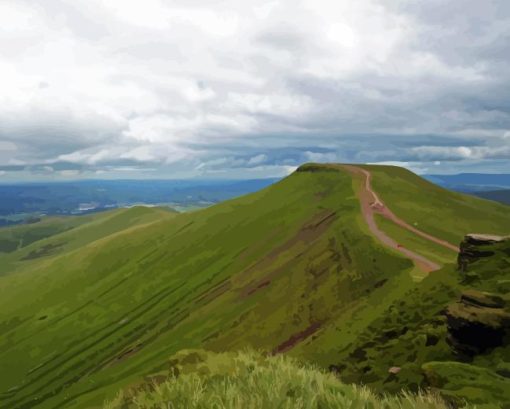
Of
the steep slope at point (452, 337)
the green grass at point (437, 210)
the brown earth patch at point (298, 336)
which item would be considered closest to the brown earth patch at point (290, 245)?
the green grass at point (437, 210)

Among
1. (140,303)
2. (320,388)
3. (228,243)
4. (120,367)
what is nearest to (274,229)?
(228,243)

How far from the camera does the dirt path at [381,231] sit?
7401cm

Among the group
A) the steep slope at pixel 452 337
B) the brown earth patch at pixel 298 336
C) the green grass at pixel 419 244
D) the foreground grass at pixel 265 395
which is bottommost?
the brown earth patch at pixel 298 336

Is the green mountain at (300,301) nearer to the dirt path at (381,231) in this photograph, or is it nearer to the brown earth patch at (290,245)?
the dirt path at (381,231)

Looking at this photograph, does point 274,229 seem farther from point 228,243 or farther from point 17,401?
point 17,401

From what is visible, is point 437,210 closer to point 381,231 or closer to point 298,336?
point 381,231

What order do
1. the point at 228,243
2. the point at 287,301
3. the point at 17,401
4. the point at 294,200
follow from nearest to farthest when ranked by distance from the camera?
the point at 287,301
the point at 17,401
the point at 228,243
the point at 294,200

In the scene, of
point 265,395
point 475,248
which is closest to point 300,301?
point 475,248

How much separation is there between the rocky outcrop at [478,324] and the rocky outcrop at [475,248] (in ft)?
44.3

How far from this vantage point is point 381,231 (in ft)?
342

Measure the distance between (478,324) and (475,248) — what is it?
57.2 ft

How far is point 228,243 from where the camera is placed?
175 m

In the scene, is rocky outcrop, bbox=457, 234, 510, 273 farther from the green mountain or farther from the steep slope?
the green mountain

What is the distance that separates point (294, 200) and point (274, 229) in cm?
3099
